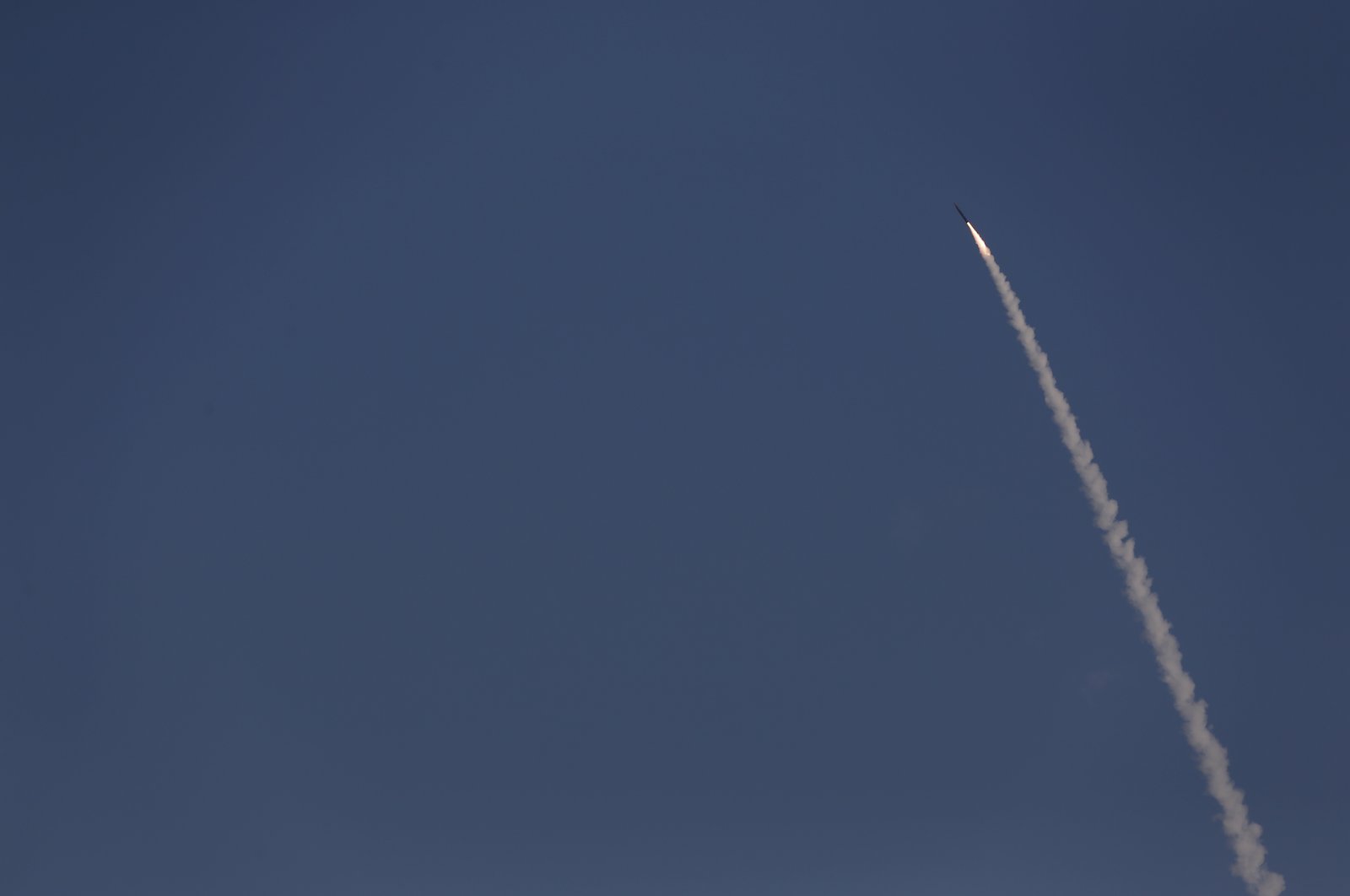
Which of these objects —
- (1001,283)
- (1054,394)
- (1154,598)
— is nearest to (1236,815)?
(1154,598)

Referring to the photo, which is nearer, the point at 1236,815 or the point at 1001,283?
the point at 1236,815

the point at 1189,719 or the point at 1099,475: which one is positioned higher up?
the point at 1099,475

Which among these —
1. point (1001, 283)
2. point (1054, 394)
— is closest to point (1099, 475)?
point (1054, 394)

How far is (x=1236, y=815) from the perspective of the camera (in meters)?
57.8

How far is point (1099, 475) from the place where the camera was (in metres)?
61.8

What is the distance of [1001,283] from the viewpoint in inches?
2484

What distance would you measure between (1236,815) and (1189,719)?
4142 mm

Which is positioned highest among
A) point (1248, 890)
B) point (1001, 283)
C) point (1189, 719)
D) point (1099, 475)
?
point (1001, 283)

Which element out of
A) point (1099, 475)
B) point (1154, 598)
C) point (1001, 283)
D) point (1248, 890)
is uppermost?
point (1001, 283)

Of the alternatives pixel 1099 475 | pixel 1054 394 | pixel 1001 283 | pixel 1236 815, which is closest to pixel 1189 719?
pixel 1236 815

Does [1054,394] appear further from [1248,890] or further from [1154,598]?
[1248,890]

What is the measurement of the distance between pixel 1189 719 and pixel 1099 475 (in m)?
10.5

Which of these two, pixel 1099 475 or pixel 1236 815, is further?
pixel 1099 475

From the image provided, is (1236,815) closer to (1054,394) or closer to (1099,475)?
(1099,475)
